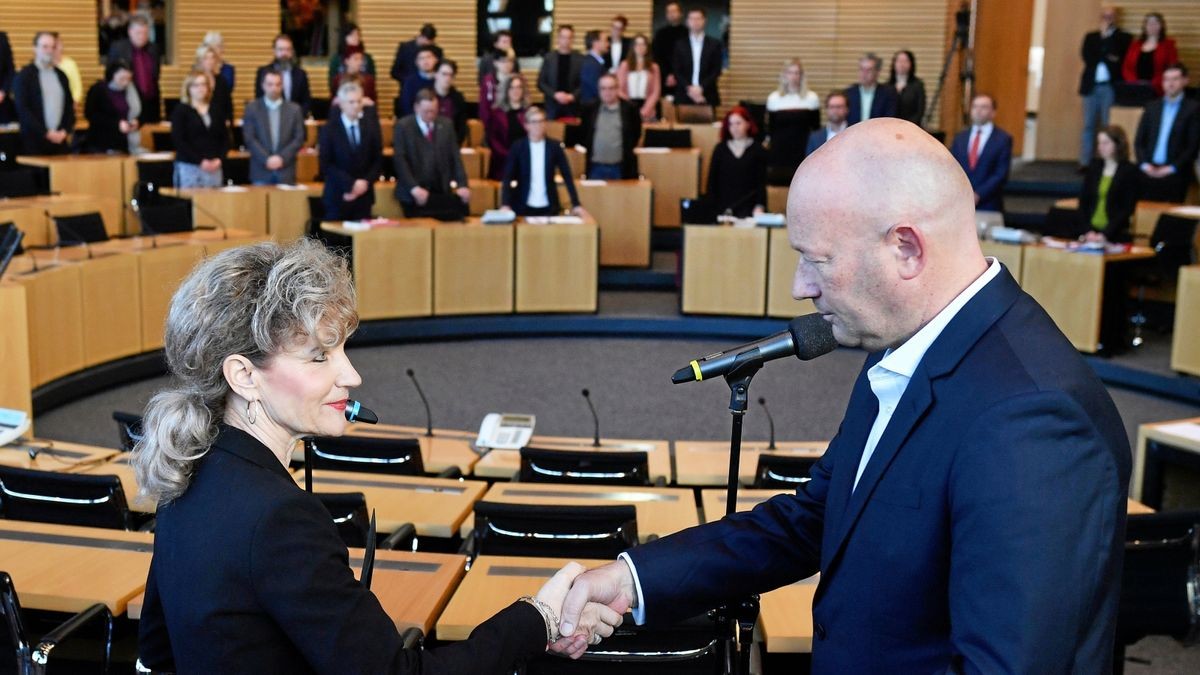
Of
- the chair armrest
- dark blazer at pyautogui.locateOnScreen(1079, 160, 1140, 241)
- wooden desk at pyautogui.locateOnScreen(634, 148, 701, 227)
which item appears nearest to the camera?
the chair armrest

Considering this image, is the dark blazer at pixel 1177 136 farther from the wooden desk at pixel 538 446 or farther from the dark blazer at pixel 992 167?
the wooden desk at pixel 538 446

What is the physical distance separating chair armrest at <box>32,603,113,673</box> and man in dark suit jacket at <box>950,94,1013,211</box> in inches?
345

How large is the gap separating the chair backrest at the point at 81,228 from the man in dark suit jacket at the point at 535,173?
327cm

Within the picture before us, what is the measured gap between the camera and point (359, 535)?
158 inches

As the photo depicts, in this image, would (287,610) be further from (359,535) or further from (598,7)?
Answer: (598,7)

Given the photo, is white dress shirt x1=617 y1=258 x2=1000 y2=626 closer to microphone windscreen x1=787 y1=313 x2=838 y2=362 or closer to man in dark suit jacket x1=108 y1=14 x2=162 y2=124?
microphone windscreen x1=787 y1=313 x2=838 y2=362

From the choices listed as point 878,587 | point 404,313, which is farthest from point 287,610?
point 404,313

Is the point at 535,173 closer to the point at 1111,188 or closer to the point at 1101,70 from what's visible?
the point at 1111,188

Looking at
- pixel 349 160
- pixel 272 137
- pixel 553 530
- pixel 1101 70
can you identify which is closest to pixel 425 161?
pixel 349 160

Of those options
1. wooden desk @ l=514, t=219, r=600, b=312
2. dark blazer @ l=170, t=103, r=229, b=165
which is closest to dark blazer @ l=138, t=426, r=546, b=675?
wooden desk @ l=514, t=219, r=600, b=312

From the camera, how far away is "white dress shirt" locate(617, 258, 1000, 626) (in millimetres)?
1704

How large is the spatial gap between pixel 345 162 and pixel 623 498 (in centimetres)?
694

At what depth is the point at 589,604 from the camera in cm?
221

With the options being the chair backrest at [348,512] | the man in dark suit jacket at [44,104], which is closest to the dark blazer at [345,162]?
the man in dark suit jacket at [44,104]
